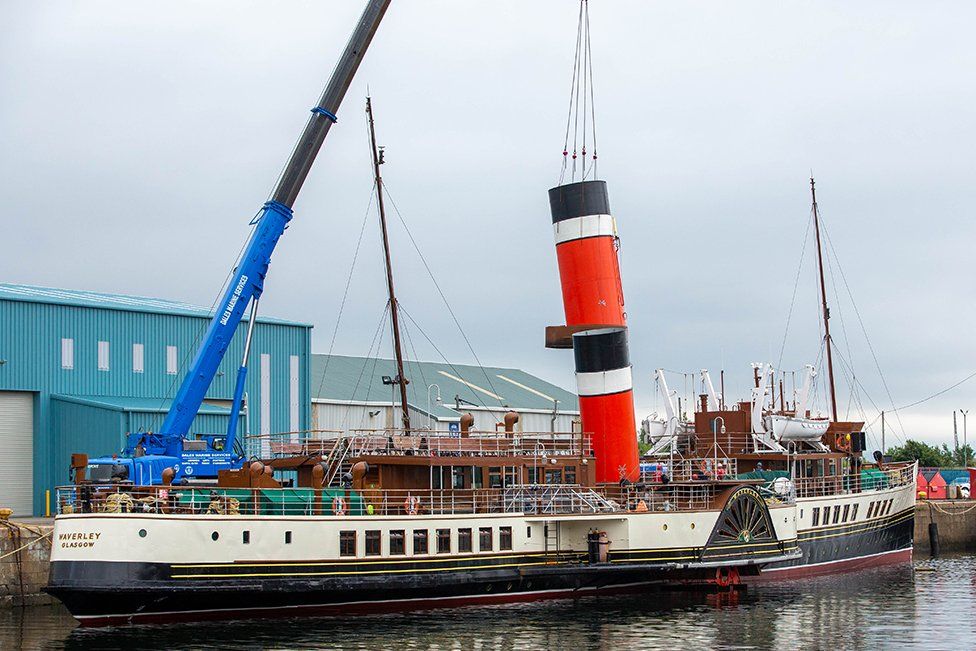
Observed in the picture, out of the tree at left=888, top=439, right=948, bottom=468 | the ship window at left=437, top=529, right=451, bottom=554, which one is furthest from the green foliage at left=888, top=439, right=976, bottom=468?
the ship window at left=437, top=529, right=451, bottom=554

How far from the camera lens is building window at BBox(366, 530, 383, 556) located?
30406 mm

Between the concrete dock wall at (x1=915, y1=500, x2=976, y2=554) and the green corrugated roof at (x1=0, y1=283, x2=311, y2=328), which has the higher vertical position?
the green corrugated roof at (x1=0, y1=283, x2=311, y2=328)

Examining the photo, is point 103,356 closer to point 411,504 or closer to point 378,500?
point 378,500

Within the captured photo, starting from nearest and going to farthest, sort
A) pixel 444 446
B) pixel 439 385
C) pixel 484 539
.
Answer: pixel 484 539 < pixel 444 446 < pixel 439 385

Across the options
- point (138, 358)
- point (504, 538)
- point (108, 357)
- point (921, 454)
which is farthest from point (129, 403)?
point (921, 454)

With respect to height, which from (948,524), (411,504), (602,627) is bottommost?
(602,627)

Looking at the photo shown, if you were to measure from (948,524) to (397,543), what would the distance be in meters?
34.4

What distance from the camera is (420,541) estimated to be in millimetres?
31031

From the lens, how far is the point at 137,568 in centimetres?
2758

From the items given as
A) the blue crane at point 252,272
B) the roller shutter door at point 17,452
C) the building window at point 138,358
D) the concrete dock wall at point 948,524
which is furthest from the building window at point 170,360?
the concrete dock wall at point 948,524

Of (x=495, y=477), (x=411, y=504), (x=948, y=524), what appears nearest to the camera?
(x=411, y=504)

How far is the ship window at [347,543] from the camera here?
98.6 ft

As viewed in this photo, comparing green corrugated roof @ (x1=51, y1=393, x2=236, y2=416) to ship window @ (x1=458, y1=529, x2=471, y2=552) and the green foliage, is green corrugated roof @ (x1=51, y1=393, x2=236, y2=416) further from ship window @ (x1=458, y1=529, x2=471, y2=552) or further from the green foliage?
the green foliage

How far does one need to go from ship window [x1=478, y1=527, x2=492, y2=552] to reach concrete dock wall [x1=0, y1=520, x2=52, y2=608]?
11.4m
